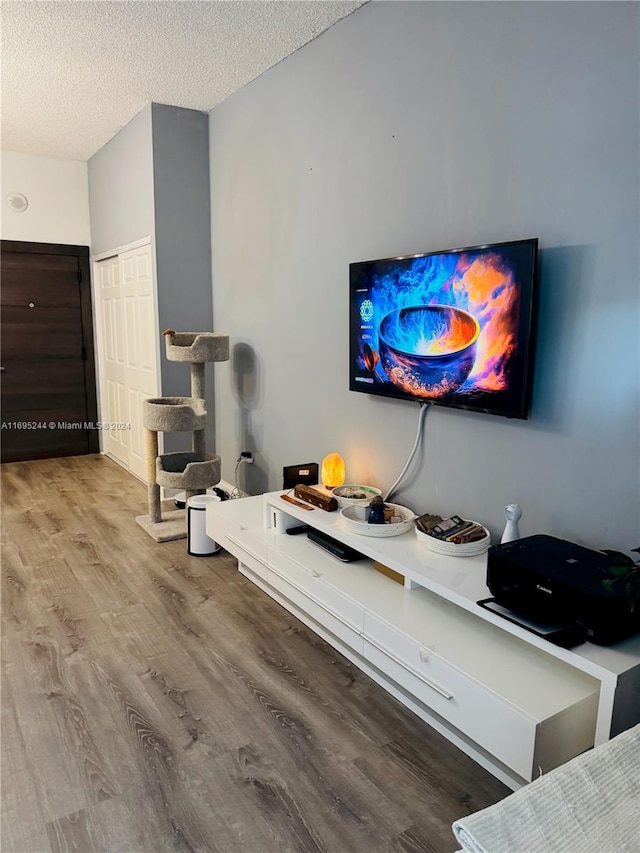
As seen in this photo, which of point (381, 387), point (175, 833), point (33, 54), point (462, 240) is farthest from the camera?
point (33, 54)

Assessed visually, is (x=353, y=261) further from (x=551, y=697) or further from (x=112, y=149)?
(x=112, y=149)

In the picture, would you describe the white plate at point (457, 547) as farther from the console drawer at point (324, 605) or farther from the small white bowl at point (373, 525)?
the console drawer at point (324, 605)

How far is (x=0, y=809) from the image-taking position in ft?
5.43

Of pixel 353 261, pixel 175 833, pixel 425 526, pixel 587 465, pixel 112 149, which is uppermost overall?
pixel 112 149

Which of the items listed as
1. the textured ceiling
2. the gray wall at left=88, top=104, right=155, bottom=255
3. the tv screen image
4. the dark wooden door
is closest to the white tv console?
the tv screen image

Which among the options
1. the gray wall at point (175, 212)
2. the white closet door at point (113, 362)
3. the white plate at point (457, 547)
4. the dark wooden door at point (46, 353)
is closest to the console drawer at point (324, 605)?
the white plate at point (457, 547)

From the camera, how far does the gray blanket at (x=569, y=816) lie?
3.21 feet

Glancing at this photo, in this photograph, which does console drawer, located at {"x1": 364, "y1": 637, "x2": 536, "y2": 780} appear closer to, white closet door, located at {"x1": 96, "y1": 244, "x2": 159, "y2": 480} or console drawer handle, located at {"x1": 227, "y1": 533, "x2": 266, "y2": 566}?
console drawer handle, located at {"x1": 227, "y1": 533, "x2": 266, "y2": 566}

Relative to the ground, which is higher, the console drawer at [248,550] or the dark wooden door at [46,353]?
the dark wooden door at [46,353]

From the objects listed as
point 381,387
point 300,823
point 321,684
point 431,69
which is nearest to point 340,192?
point 431,69

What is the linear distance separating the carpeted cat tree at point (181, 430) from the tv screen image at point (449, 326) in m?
1.21

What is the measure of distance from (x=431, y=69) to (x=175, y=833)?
2743 mm

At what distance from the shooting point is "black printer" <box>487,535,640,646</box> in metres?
1.60

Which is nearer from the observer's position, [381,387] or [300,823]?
[300,823]
